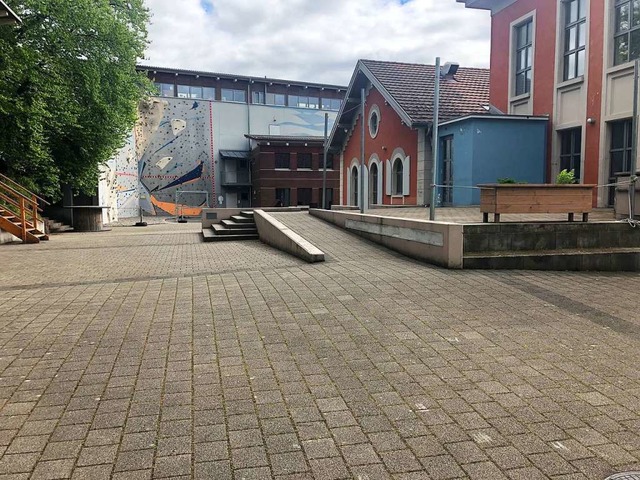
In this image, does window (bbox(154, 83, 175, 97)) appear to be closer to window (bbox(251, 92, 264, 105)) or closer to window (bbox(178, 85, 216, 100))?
window (bbox(178, 85, 216, 100))

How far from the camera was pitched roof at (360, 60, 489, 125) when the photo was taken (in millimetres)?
20359

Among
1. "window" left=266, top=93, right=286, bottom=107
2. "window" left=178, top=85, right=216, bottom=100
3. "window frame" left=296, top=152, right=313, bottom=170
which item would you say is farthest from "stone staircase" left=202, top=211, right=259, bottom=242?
"window" left=266, top=93, right=286, bottom=107

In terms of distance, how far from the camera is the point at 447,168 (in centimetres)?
1977

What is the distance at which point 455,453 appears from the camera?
10.0ft

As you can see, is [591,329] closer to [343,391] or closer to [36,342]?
[343,391]

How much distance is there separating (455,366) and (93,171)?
23.1 metres

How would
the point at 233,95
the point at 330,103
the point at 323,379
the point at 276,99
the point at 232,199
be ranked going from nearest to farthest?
the point at 323,379 < the point at 232,199 < the point at 233,95 < the point at 276,99 < the point at 330,103

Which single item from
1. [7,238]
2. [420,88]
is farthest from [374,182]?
[7,238]

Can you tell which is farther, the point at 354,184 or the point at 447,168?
the point at 354,184

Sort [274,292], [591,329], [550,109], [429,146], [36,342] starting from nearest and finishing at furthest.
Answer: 1. [36,342]
2. [591,329]
3. [274,292]
4. [550,109]
5. [429,146]

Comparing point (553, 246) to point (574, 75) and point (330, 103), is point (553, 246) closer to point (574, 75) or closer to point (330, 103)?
point (574, 75)

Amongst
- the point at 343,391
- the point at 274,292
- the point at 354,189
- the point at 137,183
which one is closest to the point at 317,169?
the point at 137,183

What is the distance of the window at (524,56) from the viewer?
1851cm

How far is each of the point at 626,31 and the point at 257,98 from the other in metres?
45.4
